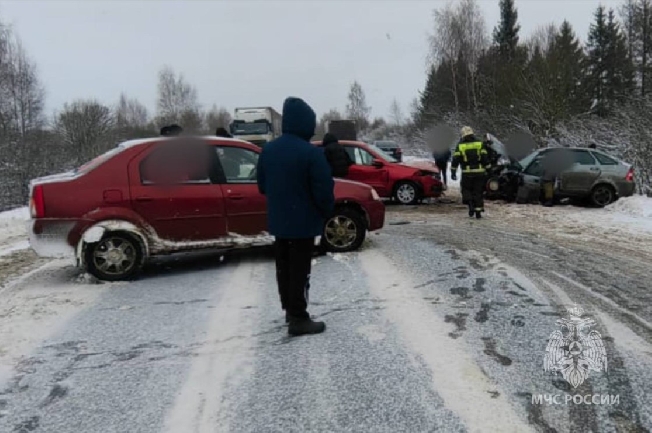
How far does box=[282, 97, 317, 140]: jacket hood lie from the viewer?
14.8 feet

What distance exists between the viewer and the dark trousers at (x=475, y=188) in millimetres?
11641

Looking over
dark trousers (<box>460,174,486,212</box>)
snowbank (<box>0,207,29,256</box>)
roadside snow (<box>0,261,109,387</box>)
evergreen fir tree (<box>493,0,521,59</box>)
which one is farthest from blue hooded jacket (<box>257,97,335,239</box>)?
evergreen fir tree (<box>493,0,521,59</box>)

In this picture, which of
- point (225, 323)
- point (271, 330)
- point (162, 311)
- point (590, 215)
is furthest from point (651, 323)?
point (590, 215)

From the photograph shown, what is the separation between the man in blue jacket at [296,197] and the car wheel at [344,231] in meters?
3.31

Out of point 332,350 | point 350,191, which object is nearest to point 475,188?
point 350,191

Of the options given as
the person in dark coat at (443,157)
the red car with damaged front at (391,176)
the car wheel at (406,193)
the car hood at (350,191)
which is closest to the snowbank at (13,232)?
the car hood at (350,191)

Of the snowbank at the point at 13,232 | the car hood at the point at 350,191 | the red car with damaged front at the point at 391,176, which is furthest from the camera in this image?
the red car with damaged front at the point at 391,176

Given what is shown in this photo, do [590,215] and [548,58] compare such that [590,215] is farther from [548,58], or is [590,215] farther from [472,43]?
[472,43]

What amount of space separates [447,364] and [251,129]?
3069 centimetres

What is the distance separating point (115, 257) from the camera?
6.79 metres

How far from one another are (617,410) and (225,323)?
2.99 m

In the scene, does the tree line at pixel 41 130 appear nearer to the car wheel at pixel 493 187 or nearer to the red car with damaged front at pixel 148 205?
the red car with damaged front at pixel 148 205

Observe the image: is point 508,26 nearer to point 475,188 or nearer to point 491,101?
point 491,101

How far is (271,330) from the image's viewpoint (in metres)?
4.71
